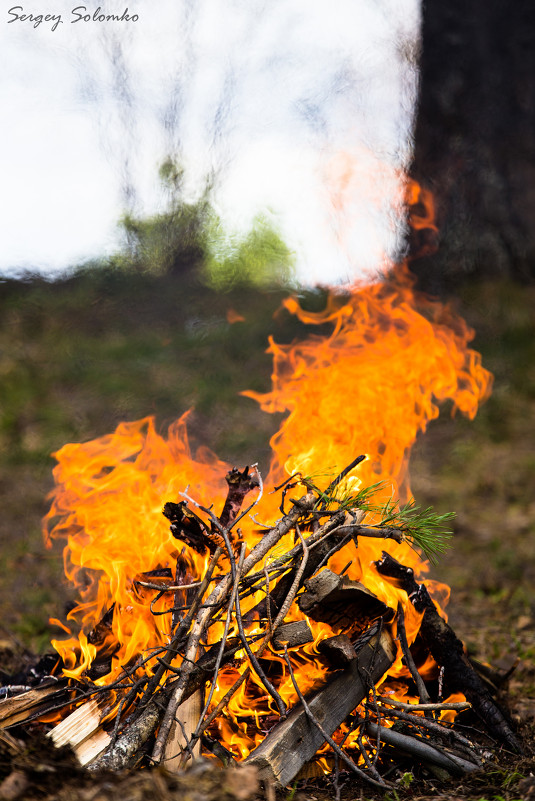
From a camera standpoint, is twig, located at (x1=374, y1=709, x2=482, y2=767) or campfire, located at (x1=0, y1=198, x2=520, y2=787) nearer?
campfire, located at (x1=0, y1=198, x2=520, y2=787)

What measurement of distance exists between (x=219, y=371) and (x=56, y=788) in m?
7.31

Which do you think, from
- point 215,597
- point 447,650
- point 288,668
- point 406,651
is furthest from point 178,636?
point 447,650

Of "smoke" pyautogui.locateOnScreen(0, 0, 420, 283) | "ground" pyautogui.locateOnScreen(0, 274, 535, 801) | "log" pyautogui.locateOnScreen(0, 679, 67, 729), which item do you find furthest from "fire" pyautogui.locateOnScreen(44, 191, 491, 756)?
"ground" pyautogui.locateOnScreen(0, 274, 535, 801)

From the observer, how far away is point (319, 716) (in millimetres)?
2258

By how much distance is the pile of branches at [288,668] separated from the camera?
2.15 m

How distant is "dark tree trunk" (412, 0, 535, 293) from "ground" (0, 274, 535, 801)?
2.09 ft

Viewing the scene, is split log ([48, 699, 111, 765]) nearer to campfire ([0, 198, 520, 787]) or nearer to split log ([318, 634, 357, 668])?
campfire ([0, 198, 520, 787])

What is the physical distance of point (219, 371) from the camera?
28.7 ft

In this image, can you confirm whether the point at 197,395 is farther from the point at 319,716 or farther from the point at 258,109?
the point at 319,716

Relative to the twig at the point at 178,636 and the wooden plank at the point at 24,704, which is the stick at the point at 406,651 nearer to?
the twig at the point at 178,636

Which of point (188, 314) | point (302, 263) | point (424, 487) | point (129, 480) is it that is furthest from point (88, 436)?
point (129, 480)

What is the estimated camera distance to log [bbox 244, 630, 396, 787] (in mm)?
2111

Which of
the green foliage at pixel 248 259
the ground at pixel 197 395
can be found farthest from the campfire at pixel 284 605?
the ground at pixel 197 395

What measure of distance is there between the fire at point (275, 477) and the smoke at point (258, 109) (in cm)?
121
